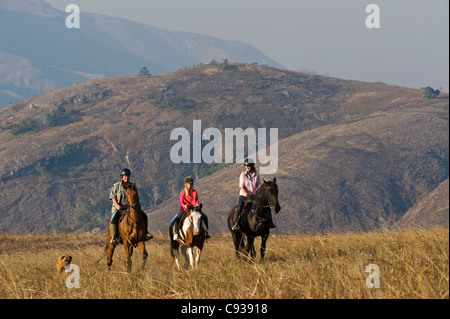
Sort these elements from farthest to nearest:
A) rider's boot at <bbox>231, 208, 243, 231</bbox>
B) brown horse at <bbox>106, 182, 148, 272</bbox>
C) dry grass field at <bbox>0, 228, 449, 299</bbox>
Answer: rider's boot at <bbox>231, 208, 243, 231</bbox>
brown horse at <bbox>106, 182, 148, 272</bbox>
dry grass field at <bbox>0, 228, 449, 299</bbox>

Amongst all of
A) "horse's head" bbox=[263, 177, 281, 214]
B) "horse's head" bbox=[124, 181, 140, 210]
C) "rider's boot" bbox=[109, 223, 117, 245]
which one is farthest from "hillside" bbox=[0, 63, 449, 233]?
"horse's head" bbox=[124, 181, 140, 210]

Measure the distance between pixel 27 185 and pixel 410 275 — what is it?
13232 centimetres

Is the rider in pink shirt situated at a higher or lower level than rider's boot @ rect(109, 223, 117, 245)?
higher

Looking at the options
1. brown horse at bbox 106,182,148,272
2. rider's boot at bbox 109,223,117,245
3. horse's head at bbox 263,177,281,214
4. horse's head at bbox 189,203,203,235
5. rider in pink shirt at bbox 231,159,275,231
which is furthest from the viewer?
rider in pink shirt at bbox 231,159,275,231

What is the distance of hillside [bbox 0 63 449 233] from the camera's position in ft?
320

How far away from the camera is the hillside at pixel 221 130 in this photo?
97562 mm

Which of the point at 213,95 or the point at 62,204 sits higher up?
the point at 213,95

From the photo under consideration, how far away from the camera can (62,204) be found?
12606cm

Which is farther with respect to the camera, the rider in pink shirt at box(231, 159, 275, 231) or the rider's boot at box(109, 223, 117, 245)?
the rider in pink shirt at box(231, 159, 275, 231)

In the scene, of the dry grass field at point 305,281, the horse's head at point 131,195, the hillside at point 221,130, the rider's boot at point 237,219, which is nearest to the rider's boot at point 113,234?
the horse's head at point 131,195

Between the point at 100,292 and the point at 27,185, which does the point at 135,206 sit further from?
the point at 27,185

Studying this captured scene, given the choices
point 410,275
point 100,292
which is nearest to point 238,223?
point 100,292

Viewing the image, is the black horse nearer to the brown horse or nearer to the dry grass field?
the dry grass field

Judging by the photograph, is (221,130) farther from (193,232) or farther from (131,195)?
(193,232)
